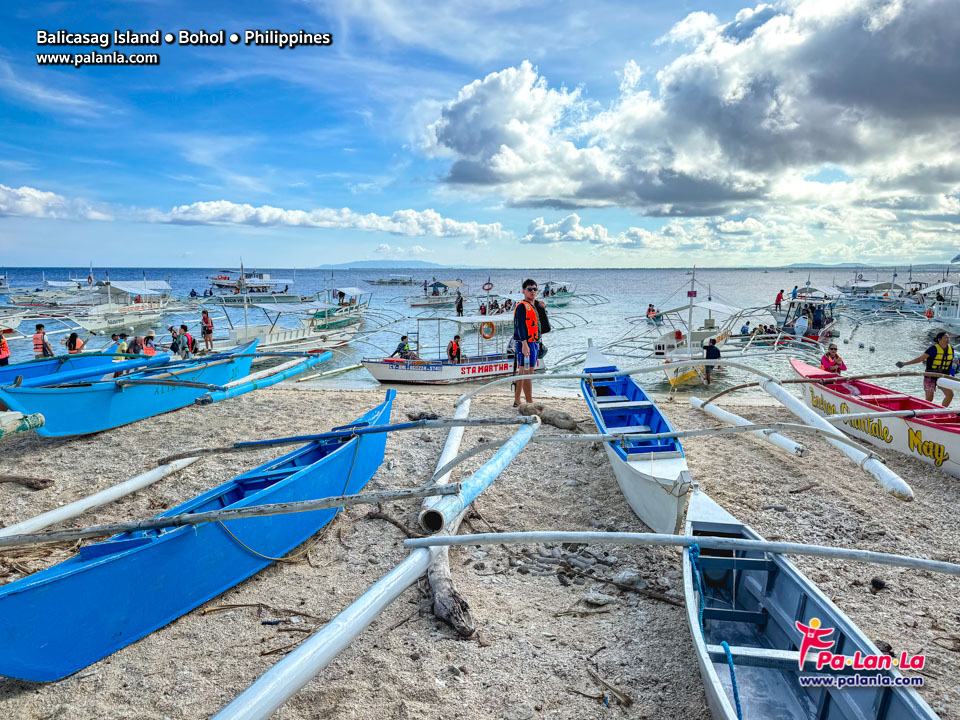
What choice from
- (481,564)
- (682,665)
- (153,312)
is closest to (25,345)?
(153,312)

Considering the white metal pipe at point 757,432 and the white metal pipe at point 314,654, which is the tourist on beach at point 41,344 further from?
the white metal pipe at point 757,432

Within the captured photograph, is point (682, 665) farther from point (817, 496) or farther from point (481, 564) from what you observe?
point (817, 496)

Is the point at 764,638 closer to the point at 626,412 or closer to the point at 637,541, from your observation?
the point at 637,541

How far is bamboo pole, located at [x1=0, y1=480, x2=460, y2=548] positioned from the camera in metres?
3.79

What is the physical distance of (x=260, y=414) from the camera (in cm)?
1090

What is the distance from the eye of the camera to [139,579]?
13.9 ft

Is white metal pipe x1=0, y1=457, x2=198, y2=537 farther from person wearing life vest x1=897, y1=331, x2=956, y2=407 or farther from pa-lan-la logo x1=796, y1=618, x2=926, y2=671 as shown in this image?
person wearing life vest x1=897, y1=331, x2=956, y2=407

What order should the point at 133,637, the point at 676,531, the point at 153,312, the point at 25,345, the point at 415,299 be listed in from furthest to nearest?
the point at 415,299, the point at 153,312, the point at 25,345, the point at 676,531, the point at 133,637

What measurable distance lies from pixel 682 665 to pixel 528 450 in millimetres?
4800

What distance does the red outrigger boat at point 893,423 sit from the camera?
25.6 feet

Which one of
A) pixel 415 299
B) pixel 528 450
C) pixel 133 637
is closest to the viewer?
pixel 133 637

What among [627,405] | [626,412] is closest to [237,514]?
[627,405]

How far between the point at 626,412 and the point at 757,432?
282cm

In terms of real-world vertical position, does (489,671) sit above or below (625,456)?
below
